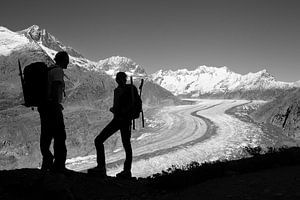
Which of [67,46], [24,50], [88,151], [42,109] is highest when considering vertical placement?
[67,46]

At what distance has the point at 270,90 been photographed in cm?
10719

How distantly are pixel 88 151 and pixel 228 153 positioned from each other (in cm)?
1519

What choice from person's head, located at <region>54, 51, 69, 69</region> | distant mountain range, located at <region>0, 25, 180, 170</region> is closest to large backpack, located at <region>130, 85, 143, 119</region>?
person's head, located at <region>54, 51, 69, 69</region>

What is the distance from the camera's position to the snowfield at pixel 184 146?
58.6 ft

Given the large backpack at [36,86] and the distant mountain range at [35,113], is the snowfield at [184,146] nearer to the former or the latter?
the distant mountain range at [35,113]

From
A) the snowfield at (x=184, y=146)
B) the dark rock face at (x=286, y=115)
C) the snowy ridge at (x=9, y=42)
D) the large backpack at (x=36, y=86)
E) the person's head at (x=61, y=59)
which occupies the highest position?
the snowy ridge at (x=9, y=42)

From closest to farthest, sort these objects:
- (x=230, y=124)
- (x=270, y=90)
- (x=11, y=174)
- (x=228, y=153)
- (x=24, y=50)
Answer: (x=11, y=174)
(x=228, y=153)
(x=230, y=124)
(x=24, y=50)
(x=270, y=90)

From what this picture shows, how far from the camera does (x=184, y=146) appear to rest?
21.2 meters

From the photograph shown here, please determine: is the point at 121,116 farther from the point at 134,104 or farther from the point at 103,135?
the point at 103,135

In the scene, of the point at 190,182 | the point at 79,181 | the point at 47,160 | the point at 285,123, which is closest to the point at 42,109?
the point at 47,160

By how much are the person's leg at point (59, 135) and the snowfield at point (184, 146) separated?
10514 millimetres

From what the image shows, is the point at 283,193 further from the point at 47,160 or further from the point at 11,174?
the point at 11,174

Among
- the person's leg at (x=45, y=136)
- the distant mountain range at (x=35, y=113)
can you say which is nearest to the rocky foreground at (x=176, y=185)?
the person's leg at (x=45, y=136)

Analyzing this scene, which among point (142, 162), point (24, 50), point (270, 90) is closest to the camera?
point (142, 162)
